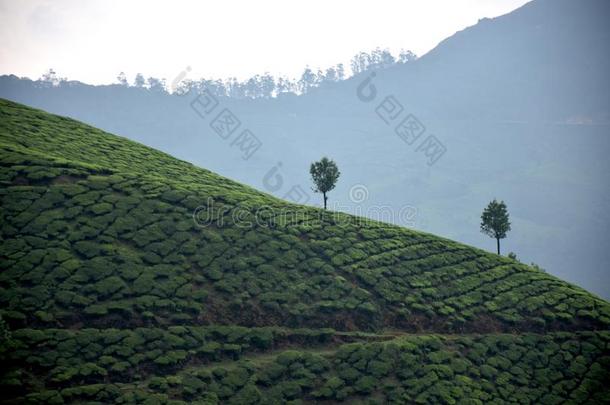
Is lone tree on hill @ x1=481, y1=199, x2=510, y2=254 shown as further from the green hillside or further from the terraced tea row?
the terraced tea row

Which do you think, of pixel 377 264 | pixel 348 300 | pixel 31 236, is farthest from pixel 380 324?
pixel 31 236

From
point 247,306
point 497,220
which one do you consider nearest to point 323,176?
point 497,220

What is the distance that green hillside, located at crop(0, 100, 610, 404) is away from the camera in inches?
1071

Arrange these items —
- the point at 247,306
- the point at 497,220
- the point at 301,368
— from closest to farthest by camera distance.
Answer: the point at 301,368, the point at 247,306, the point at 497,220

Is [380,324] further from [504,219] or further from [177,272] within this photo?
[504,219]

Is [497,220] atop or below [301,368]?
atop

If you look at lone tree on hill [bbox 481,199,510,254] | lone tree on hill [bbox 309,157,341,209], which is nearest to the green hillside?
lone tree on hill [bbox 481,199,510,254]

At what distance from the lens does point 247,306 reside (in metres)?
32.4

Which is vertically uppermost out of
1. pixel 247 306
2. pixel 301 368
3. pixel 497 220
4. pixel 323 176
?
pixel 323 176

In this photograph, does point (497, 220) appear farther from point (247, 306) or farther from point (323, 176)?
point (247, 306)

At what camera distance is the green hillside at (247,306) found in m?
27.2

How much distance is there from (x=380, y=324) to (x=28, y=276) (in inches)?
817

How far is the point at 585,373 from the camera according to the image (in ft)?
109

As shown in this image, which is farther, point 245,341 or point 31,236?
point 31,236
